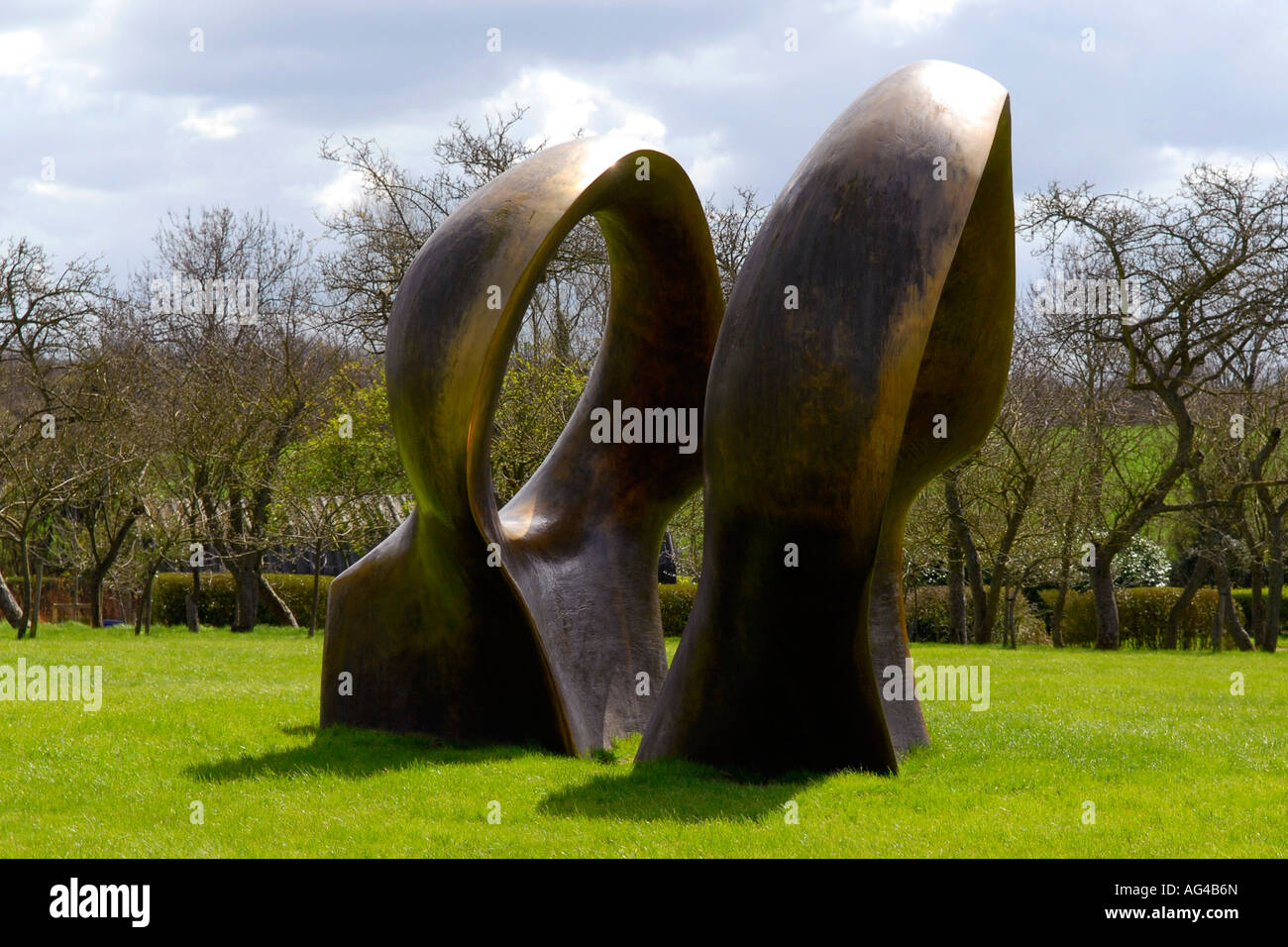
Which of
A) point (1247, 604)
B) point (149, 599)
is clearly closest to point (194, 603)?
point (149, 599)

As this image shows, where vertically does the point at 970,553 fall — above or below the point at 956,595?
above

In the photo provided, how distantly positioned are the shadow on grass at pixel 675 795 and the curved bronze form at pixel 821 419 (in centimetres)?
19

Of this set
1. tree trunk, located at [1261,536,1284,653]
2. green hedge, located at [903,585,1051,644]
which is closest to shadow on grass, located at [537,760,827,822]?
tree trunk, located at [1261,536,1284,653]

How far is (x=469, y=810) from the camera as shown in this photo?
256 inches

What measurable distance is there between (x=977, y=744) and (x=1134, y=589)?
17.1m

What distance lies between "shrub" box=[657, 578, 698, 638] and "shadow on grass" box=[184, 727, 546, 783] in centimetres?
1366

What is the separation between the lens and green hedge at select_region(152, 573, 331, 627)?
85.8ft

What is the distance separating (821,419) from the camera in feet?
21.3

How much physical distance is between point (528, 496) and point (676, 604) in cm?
1272

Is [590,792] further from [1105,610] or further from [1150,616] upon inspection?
[1150,616]

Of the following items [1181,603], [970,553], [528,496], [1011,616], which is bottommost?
[1011,616]

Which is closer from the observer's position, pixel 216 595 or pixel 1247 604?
pixel 216 595

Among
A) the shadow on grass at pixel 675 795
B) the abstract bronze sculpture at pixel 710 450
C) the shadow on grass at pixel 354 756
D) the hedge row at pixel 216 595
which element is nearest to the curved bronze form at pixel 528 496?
the abstract bronze sculpture at pixel 710 450
